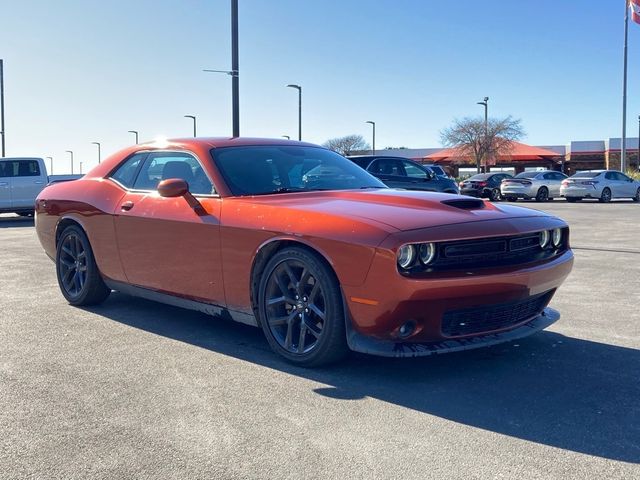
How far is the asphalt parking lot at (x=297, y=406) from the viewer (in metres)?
2.80

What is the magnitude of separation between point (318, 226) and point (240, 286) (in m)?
0.81

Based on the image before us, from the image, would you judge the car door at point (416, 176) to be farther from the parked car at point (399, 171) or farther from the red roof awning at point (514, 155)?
the red roof awning at point (514, 155)

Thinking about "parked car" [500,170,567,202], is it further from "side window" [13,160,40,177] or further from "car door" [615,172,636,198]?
"side window" [13,160,40,177]

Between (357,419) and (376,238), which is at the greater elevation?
(376,238)

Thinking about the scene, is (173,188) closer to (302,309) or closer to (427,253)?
(302,309)

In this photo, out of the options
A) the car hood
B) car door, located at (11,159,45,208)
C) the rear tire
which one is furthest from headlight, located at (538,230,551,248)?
the rear tire

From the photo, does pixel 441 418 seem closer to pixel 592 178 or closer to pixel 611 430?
pixel 611 430

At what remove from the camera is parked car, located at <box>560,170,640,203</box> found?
88.7 ft

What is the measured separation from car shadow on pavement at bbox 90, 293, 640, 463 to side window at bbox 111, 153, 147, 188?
132 cm

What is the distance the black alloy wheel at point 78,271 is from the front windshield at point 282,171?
168 cm

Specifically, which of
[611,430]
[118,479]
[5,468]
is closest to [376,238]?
[611,430]

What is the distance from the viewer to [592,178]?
2720 centimetres

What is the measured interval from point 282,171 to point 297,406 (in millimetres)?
2074

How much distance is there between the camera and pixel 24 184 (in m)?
18.4
